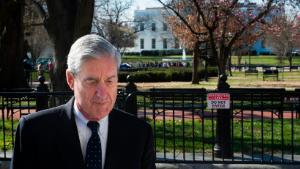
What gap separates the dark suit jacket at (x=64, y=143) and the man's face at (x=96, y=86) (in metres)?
0.10

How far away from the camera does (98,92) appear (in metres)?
2.39

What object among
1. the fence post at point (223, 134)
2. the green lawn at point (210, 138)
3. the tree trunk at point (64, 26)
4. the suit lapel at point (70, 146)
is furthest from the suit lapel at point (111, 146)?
the tree trunk at point (64, 26)

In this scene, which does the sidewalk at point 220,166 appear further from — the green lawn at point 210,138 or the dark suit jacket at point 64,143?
the dark suit jacket at point 64,143

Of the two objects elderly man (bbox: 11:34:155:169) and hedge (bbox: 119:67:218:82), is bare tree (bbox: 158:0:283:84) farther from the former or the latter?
elderly man (bbox: 11:34:155:169)

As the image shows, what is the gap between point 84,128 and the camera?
8.05 ft

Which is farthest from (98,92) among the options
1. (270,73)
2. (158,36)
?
(158,36)

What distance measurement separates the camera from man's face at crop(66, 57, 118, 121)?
7.83 ft

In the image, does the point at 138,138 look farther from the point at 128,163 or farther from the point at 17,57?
the point at 17,57

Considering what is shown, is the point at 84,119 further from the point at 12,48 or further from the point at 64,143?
the point at 12,48

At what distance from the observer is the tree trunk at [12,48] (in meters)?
27.1

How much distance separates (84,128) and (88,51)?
326mm

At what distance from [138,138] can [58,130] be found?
35 centimetres

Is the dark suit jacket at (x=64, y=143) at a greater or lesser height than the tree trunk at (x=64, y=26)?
lesser

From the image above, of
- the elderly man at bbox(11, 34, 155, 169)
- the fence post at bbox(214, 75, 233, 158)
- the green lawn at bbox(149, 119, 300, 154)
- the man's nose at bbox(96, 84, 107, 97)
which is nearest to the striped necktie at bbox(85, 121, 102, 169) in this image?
the elderly man at bbox(11, 34, 155, 169)
